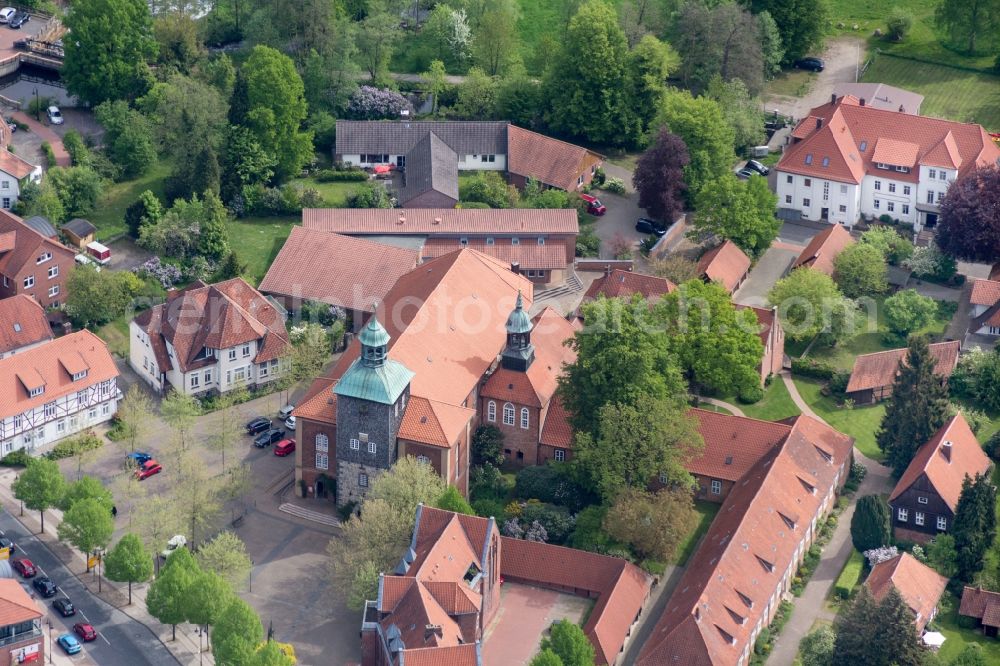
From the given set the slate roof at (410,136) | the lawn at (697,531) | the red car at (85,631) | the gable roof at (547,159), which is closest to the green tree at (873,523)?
the lawn at (697,531)

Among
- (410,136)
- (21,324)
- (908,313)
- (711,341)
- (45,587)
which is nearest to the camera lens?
(45,587)

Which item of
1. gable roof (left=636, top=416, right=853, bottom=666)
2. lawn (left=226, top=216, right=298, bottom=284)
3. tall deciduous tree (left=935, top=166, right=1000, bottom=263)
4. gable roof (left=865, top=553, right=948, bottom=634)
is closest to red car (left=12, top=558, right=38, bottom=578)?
lawn (left=226, top=216, right=298, bottom=284)

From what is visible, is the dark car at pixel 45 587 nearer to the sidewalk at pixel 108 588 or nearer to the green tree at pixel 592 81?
the sidewalk at pixel 108 588

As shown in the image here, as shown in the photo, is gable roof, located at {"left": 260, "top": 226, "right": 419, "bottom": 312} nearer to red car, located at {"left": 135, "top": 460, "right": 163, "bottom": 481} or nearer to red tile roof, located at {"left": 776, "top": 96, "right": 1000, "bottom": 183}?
red car, located at {"left": 135, "top": 460, "right": 163, "bottom": 481}

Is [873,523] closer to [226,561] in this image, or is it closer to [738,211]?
[738,211]

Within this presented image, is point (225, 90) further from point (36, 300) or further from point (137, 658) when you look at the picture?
point (137, 658)

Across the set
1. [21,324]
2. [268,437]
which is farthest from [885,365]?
[21,324]
